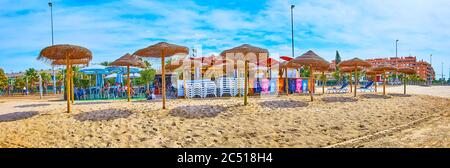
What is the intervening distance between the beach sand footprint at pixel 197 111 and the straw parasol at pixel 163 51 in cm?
84

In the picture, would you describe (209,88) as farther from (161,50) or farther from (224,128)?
→ (224,128)

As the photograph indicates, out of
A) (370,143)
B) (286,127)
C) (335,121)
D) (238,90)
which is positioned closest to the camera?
(370,143)

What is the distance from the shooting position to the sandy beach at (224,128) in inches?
216

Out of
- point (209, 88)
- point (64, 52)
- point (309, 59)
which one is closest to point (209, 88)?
point (209, 88)

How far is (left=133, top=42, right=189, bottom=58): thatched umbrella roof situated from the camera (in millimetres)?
8586

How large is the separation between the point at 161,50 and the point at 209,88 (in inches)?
250

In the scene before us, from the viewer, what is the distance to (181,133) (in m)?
6.03

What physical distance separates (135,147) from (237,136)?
198 cm

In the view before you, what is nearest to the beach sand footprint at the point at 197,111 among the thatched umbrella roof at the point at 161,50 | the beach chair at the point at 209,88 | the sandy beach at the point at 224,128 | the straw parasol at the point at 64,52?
the sandy beach at the point at 224,128

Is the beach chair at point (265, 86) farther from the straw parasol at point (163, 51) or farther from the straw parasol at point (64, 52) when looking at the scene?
the straw parasol at point (64, 52)
